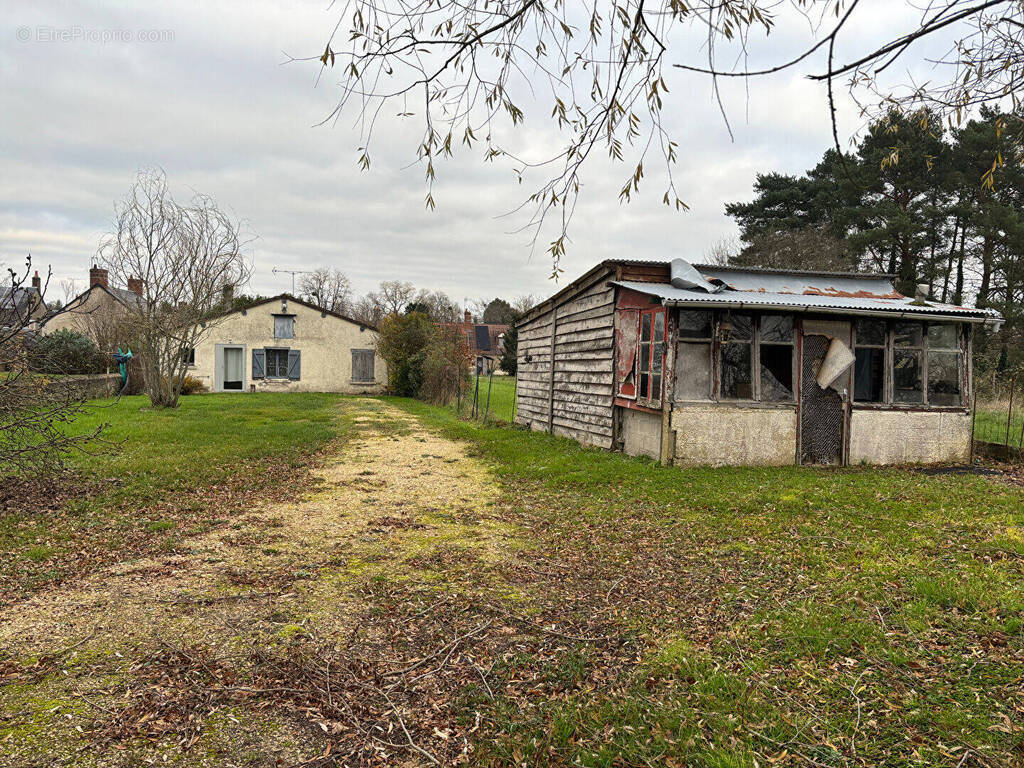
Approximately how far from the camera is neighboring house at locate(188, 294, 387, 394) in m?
26.7

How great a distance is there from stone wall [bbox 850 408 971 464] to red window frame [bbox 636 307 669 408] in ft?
10.9

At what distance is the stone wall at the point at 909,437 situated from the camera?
10.2 metres

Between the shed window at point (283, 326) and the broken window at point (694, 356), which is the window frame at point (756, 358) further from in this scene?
the shed window at point (283, 326)

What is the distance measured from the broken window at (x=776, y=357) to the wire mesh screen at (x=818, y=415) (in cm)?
25

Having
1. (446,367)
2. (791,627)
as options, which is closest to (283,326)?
(446,367)

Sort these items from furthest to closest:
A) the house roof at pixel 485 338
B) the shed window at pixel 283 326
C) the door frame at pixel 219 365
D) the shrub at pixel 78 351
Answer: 1. the house roof at pixel 485 338
2. the shed window at pixel 283 326
3. the door frame at pixel 219 365
4. the shrub at pixel 78 351

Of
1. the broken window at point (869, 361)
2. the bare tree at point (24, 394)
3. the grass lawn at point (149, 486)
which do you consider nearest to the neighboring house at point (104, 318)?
the grass lawn at point (149, 486)

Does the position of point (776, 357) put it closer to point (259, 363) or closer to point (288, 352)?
point (288, 352)

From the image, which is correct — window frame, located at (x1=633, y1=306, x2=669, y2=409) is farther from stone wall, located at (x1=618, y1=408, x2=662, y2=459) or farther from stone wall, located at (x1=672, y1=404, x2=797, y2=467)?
stone wall, located at (x1=672, y1=404, x2=797, y2=467)

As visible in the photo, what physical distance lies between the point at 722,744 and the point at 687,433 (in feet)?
23.4

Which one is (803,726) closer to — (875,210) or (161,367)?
(161,367)

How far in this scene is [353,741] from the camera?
275 cm

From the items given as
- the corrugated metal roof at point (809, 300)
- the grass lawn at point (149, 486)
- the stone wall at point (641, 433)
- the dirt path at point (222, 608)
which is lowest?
the dirt path at point (222, 608)

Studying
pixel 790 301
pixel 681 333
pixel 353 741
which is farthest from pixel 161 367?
pixel 353 741
